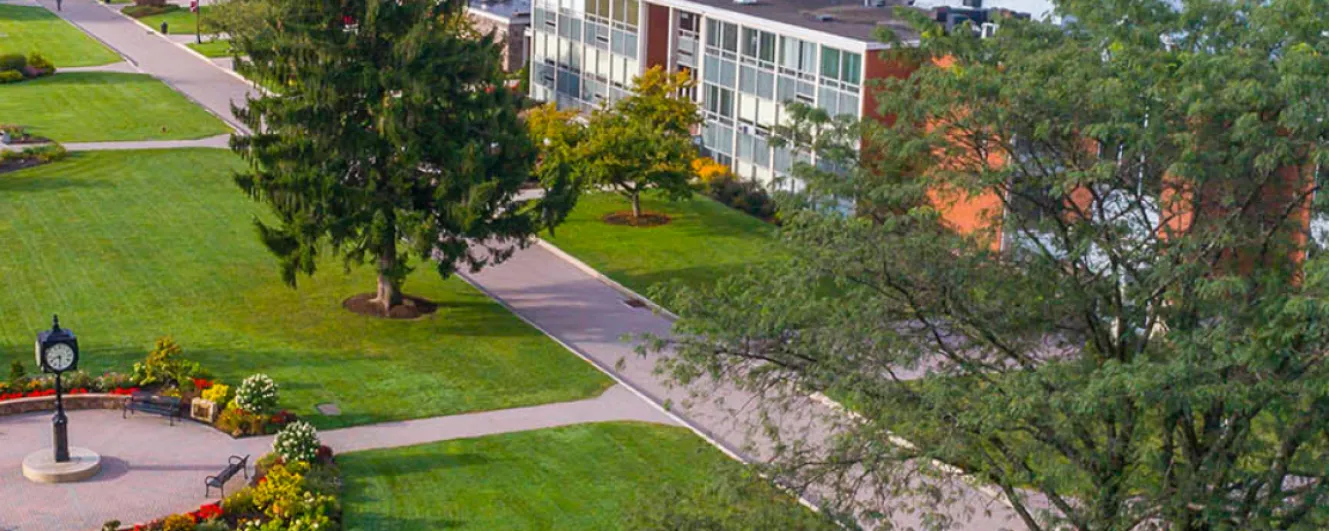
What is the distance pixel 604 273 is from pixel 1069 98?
87.2 feet

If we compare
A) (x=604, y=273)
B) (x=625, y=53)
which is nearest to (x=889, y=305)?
(x=604, y=273)

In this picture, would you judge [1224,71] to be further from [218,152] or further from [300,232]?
[218,152]

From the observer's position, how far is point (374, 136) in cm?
3788

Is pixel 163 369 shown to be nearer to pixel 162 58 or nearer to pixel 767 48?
pixel 767 48

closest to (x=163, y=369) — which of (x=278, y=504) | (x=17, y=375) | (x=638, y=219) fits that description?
(x=17, y=375)

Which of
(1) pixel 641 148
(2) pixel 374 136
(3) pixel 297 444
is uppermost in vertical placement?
(2) pixel 374 136

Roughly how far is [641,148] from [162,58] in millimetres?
45532

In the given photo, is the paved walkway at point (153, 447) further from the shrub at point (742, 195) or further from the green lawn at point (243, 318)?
the shrub at point (742, 195)

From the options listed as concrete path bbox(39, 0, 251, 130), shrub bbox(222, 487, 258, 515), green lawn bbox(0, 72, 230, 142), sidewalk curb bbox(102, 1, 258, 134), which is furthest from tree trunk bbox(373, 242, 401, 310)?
green lawn bbox(0, 72, 230, 142)

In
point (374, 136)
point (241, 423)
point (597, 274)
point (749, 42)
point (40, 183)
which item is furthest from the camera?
point (40, 183)

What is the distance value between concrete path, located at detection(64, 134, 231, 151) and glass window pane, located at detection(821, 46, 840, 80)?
2287cm

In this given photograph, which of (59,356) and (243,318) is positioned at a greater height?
(59,356)

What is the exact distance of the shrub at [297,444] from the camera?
29.0m

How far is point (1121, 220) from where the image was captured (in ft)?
63.4
